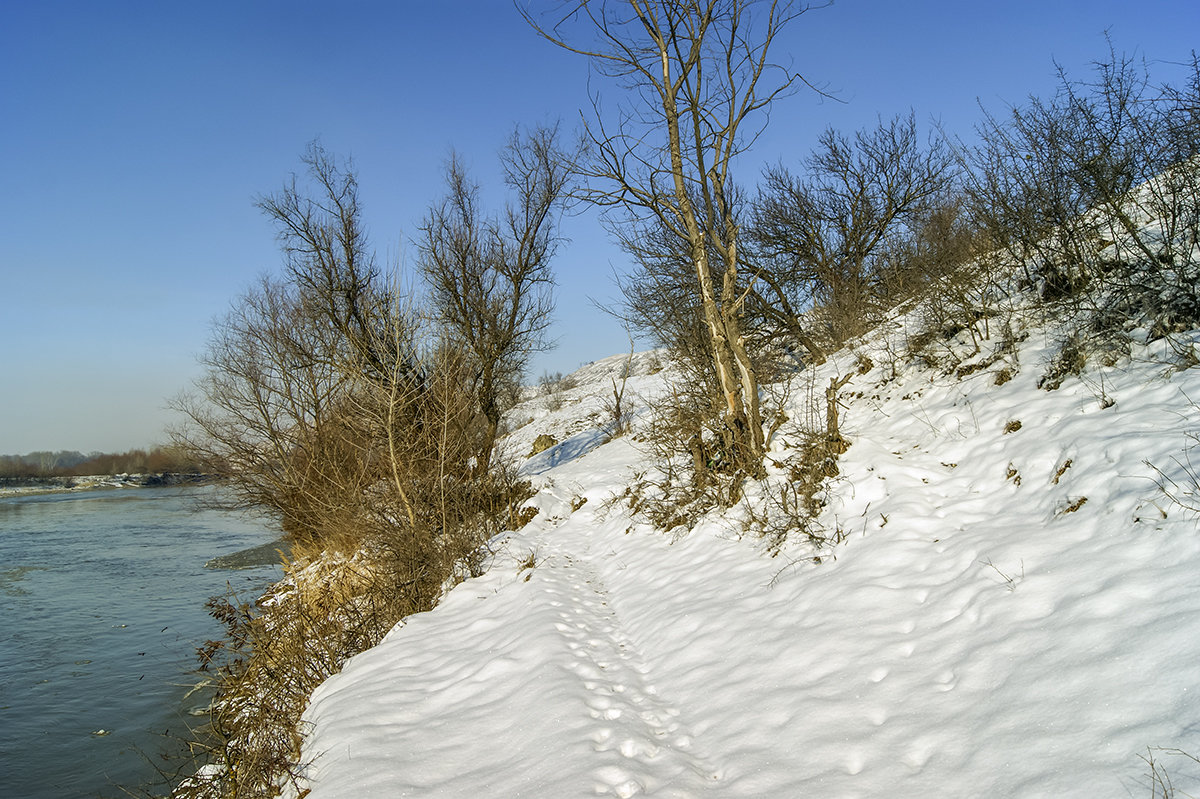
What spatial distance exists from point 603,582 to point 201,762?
4.69 metres

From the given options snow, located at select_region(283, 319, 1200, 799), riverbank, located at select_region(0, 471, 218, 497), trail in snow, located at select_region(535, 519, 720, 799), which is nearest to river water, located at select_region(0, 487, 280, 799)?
snow, located at select_region(283, 319, 1200, 799)

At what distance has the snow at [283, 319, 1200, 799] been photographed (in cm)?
307

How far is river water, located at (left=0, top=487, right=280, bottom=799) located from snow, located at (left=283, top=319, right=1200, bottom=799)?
332 cm

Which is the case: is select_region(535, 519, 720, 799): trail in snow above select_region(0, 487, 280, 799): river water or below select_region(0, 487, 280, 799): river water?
above

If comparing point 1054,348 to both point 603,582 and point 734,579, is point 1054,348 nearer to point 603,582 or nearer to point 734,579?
point 734,579

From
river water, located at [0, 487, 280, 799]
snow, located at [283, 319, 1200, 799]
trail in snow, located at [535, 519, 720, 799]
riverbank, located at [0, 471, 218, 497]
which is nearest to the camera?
snow, located at [283, 319, 1200, 799]

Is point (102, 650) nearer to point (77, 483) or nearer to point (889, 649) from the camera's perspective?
point (889, 649)

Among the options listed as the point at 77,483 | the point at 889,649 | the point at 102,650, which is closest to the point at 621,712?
the point at 889,649

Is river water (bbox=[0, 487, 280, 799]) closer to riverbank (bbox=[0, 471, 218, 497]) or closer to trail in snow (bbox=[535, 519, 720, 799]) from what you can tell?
trail in snow (bbox=[535, 519, 720, 799])

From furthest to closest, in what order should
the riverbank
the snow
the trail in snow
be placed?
the riverbank, the trail in snow, the snow

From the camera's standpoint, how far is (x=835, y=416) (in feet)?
25.4

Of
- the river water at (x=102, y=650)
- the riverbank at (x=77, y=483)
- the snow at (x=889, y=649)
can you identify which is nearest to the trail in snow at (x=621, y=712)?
the snow at (x=889, y=649)

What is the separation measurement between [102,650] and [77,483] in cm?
5861

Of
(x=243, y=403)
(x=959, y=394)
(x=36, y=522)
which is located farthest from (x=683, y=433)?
(x=36, y=522)
